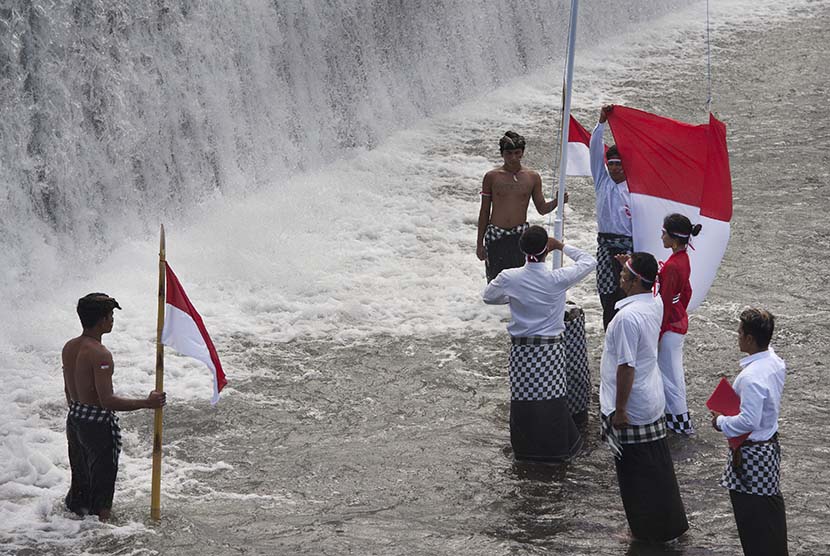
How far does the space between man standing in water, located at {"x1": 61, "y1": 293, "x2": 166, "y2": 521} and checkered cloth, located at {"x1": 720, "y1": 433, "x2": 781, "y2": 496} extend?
2880mm

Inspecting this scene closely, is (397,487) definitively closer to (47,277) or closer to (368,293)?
(368,293)

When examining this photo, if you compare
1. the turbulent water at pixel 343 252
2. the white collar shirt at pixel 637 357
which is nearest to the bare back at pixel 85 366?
the turbulent water at pixel 343 252

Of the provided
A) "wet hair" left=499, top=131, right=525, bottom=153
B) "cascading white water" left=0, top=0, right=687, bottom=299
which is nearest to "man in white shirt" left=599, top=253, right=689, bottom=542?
"wet hair" left=499, top=131, right=525, bottom=153

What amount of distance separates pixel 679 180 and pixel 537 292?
160cm

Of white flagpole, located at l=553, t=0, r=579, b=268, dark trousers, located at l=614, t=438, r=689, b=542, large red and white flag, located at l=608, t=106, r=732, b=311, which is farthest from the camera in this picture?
large red and white flag, located at l=608, t=106, r=732, b=311

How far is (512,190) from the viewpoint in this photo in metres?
9.17

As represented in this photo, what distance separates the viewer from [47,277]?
11.2m

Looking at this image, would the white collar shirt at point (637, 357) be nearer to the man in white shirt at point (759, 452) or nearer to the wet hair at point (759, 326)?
the man in white shirt at point (759, 452)

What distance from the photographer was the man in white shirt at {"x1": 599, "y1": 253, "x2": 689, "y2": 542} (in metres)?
6.35

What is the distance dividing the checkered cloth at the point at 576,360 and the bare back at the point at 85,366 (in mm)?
2917

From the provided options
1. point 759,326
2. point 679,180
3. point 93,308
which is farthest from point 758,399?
point 93,308

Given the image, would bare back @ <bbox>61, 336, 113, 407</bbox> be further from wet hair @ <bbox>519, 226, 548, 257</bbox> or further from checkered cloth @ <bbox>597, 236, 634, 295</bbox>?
checkered cloth @ <bbox>597, 236, 634, 295</bbox>

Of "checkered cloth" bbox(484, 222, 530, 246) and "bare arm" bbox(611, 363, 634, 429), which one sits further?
"checkered cloth" bbox(484, 222, 530, 246)

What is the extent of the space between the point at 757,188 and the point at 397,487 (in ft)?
24.3
